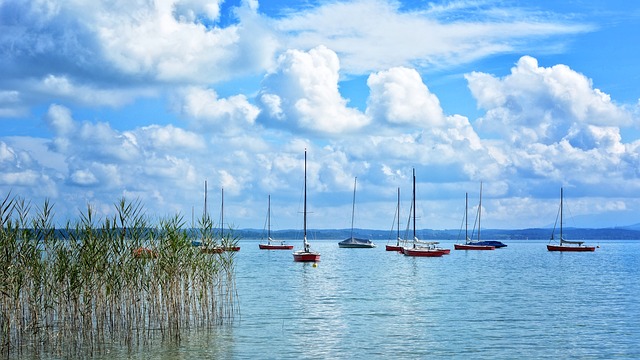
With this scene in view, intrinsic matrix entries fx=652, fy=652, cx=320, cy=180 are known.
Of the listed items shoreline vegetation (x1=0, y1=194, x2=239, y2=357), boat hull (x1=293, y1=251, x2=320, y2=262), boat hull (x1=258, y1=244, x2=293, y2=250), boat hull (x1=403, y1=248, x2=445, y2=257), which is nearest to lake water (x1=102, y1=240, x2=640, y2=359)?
shoreline vegetation (x1=0, y1=194, x2=239, y2=357)

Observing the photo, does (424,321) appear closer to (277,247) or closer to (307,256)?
(307,256)

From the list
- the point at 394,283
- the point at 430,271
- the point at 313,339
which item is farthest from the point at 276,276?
the point at 313,339

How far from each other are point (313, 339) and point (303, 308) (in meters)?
12.3

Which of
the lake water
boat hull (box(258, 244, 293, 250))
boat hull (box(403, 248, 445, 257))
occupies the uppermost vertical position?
the lake water

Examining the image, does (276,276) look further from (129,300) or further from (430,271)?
(129,300)

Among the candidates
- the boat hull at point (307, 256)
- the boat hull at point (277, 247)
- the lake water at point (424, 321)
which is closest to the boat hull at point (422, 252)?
the boat hull at point (307, 256)

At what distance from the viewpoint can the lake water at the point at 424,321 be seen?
102 ft

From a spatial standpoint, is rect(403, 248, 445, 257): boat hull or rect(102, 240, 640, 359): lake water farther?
rect(403, 248, 445, 257): boat hull

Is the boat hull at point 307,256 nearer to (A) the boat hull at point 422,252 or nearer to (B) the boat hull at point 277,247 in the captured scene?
(A) the boat hull at point 422,252

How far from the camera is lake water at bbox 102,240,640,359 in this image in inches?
1219

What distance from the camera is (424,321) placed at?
40.2 meters

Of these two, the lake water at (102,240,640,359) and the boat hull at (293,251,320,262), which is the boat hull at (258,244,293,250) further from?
the lake water at (102,240,640,359)

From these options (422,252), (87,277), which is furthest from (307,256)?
(87,277)

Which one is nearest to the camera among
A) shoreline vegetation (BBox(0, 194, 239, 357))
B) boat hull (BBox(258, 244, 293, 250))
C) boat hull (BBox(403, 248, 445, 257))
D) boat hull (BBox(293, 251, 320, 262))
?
shoreline vegetation (BBox(0, 194, 239, 357))
